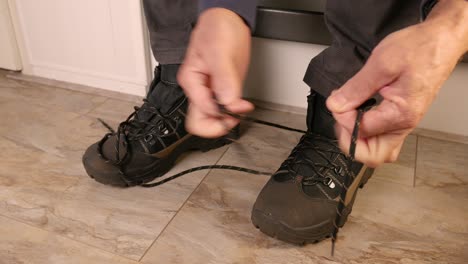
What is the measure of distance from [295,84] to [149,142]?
37cm

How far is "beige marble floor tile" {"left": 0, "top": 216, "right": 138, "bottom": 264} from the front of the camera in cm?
58

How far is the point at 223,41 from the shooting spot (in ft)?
1.37

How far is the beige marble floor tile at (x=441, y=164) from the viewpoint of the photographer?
0.74m

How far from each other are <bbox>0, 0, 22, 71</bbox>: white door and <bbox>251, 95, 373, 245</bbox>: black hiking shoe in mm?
789

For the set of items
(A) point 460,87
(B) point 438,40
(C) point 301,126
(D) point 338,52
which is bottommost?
(C) point 301,126

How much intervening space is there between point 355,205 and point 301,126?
10.2 inches

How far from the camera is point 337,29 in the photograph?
0.64m

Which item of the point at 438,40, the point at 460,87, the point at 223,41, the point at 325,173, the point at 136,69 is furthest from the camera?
the point at 136,69

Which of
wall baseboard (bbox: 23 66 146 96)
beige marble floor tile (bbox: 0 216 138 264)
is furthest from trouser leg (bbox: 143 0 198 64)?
beige marble floor tile (bbox: 0 216 138 264)

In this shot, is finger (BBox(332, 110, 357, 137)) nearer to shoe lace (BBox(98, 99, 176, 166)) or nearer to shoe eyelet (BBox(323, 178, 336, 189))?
shoe eyelet (BBox(323, 178, 336, 189))

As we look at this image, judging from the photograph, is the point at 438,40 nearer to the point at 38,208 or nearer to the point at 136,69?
the point at 38,208

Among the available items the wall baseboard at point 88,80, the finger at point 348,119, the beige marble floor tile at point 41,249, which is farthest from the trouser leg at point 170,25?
the finger at point 348,119

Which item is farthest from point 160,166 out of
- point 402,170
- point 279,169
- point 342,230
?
point 402,170

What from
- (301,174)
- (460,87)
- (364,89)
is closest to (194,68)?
(364,89)
